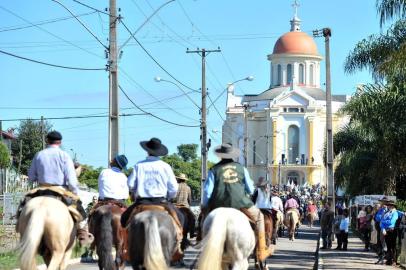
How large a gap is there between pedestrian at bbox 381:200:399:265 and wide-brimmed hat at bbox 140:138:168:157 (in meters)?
13.0

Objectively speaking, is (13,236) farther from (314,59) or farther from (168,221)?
(314,59)

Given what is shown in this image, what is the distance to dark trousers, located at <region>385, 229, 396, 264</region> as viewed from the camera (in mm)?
27594

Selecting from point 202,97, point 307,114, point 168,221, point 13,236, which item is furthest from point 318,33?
point 307,114

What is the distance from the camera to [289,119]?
5723 inches

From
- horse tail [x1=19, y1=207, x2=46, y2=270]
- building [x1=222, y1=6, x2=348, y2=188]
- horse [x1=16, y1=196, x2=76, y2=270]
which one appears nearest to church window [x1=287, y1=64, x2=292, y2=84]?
building [x1=222, y1=6, x2=348, y2=188]

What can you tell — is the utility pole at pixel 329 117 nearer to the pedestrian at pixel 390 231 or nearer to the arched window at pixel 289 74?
the pedestrian at pixel 390 231

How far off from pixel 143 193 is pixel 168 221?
1005mm

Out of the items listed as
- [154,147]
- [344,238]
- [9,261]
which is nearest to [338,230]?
[344,238]

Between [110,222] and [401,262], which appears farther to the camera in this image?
[401,262]

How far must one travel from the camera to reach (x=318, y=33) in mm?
49688

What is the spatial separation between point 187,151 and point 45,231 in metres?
170

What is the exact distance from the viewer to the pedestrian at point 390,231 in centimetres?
2759

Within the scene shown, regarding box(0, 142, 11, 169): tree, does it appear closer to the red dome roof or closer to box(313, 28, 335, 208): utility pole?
box(313, 28, 335, 208): utility pole

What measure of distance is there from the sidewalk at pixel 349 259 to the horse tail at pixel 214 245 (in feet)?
37.2
